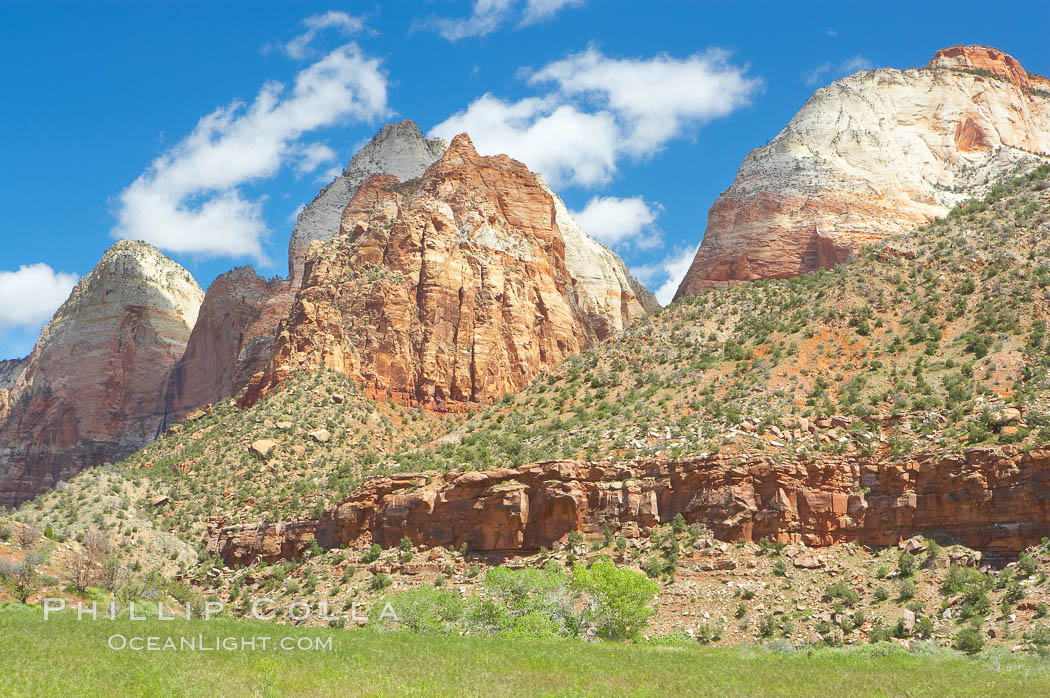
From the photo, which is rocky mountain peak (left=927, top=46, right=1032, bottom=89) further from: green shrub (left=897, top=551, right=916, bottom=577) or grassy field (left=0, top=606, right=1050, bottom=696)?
grassy field (left=0, top=606, right=1050, bottom=696)

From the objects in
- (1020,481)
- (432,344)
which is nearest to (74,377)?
(432,344)

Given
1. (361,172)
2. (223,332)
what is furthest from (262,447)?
(361,172)

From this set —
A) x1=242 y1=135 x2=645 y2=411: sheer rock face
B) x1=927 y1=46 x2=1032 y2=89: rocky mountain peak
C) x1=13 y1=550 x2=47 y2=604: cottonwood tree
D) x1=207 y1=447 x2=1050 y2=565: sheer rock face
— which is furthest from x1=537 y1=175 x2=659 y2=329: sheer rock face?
x1=13 y1=550 x2=47 y2=604: cottonwood tree

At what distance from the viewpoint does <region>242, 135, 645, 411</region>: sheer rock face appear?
86375 millimetres

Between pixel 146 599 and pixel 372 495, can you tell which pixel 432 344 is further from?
pixel 146 599

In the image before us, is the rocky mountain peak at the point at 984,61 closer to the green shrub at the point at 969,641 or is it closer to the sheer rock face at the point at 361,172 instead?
the sheer rock face at the point at 361,172

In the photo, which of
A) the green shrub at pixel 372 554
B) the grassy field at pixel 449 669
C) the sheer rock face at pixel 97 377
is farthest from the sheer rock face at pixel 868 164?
the sheer rock face at pixel 97 377

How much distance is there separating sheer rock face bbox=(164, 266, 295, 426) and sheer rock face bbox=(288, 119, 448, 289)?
200 inches

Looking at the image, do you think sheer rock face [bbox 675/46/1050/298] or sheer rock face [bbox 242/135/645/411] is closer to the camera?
sheer rock face [bbox 242/135/645/411]

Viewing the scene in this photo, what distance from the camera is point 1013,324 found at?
57.7 metres

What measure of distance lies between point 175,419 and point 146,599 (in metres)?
82.1

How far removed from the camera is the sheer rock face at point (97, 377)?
137500mm

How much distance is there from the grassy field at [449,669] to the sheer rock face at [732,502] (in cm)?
1042

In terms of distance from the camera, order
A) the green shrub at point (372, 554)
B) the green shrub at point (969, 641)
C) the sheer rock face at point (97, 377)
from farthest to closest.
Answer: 1. the sheer rock face at point (97, 377)
2. the green shrub at point (372, 554)
3. the green shrub at point (969, 641)
